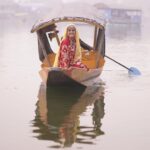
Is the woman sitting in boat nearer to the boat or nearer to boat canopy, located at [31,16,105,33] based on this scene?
the boat

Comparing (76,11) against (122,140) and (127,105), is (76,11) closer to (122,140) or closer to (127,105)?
(127,105)

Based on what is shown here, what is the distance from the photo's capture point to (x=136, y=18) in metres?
78.6

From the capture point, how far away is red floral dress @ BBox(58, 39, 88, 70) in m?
15.0

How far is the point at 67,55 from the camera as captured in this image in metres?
15.0

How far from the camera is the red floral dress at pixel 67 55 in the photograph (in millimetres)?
14984

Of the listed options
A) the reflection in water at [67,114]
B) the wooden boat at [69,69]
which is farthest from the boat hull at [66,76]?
the reflection in water at [67,114]

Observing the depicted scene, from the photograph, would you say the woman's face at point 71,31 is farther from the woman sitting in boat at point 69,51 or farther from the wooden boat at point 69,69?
the wooden boat at point 69,69

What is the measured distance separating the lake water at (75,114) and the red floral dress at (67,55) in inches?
28.3

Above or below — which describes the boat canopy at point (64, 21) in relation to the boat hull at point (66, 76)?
above

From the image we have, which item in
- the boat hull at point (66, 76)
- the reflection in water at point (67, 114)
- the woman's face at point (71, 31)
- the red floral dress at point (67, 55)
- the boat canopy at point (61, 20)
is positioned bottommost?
the reflection in water at point (67, 114)

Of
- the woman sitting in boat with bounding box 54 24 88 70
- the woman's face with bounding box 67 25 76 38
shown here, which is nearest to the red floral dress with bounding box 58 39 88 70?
the woman sitting in boat with bounding box 54 24 88 70

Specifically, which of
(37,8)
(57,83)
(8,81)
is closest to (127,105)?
(57,83)

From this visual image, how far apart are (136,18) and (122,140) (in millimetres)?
69887

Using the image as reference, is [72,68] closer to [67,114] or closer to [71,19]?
[71,19]
